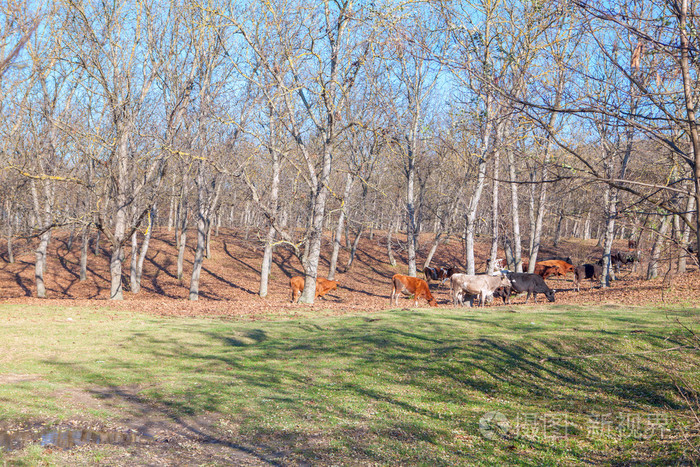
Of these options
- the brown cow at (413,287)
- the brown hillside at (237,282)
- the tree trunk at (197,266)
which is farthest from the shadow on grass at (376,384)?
the tree trunk at (197,266)

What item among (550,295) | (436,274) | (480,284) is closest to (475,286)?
(480,284)

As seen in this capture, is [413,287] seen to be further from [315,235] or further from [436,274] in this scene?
[436,274]

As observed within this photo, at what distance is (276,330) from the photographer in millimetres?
19219

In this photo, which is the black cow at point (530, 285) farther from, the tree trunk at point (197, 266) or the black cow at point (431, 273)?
the black cow at point (431, 273)

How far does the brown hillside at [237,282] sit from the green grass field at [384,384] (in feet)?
18.1

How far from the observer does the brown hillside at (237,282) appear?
25.0m

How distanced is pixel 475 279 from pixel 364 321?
7.65 metres

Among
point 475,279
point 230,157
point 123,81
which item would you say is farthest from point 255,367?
point 230,157

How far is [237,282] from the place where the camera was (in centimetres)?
4288

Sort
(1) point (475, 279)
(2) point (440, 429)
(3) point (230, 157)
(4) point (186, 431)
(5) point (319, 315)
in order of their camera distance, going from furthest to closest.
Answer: (3) point (230, 157)
(1) point (475, 279)
(5) point (319, 315)
(2) point (440, 429)
(4) point (186, 431)

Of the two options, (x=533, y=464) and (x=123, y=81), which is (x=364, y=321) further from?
(x=123, y=81)

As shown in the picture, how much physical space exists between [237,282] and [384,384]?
104 ft

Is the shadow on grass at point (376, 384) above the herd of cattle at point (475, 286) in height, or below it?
below

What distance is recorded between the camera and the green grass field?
8.98m
